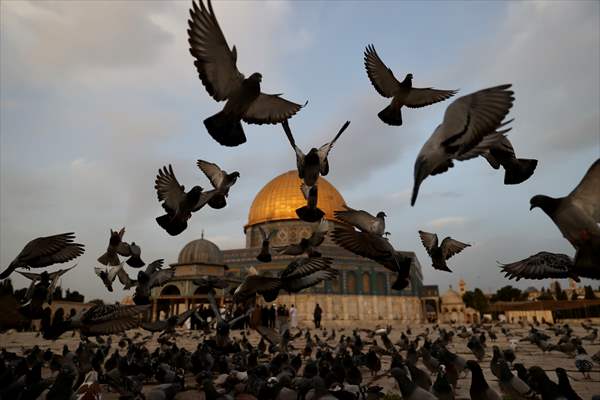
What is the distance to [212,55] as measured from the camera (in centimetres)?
525

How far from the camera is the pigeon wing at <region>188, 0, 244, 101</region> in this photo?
4.81 metres

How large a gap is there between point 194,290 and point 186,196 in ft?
115

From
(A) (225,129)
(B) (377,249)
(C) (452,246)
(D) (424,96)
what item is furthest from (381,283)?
(A) (225,129)

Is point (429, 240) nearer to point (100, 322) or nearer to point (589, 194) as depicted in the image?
point (589, 194)

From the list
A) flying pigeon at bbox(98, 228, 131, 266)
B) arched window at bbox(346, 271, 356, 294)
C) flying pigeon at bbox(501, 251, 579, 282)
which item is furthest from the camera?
arched window at bbox(346, 271, 356, 294)

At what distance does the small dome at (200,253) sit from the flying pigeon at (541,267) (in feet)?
127

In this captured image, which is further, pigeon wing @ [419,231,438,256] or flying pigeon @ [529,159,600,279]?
pigeon wing @ [419,231,438,256]

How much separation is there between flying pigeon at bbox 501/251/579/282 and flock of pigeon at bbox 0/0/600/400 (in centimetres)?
1

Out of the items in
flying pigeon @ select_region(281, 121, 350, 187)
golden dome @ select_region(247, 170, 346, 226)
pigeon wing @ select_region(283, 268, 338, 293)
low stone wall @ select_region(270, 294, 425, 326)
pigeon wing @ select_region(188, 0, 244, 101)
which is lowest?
low stone wall @ select_region(270, 294, 425, 326)

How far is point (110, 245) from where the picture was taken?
29.5 ft

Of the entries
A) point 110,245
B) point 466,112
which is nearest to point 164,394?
point 110,245

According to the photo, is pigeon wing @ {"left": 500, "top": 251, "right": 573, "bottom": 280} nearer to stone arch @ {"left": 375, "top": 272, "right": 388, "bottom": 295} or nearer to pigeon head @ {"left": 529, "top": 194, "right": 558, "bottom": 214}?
pigeon head @ {"left": 529, "top": 194, "right": 558, "bottom": 214}

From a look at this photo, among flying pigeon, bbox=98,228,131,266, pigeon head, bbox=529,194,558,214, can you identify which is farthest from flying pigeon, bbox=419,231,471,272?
flying pigeon, bbox=98,228,131,266

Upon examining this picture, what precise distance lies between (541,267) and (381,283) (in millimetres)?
41427
